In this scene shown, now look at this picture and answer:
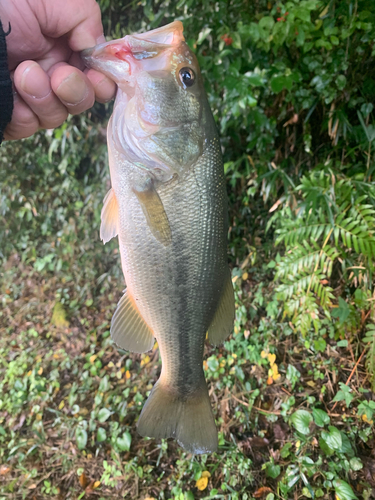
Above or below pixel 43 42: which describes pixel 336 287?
below

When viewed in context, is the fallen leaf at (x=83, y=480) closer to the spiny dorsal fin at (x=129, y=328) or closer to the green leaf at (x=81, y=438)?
the green leaf at (x=81, y=438)

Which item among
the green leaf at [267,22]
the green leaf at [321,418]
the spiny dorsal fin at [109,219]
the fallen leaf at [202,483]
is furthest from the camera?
the fallen leaf at [202,483]

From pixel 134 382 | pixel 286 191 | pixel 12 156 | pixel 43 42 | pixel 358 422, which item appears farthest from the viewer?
pixel 12 156

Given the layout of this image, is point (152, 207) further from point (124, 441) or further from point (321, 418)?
point (124, 441)

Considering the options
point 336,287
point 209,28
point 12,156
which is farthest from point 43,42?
point 12,156

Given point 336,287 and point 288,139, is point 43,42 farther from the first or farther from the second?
point 336,287

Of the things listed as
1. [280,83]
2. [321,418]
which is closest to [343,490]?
[321,418]

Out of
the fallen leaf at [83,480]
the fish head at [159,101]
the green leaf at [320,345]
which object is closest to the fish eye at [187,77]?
the fish head at [159,101]
